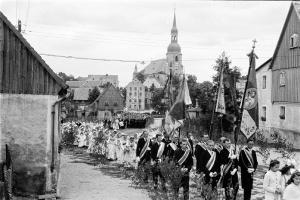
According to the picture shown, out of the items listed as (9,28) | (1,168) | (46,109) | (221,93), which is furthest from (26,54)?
(221,93)

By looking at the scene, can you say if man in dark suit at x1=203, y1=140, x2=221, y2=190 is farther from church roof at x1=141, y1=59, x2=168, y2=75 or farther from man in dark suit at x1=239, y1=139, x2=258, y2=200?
church roof at x1=141, y1=59, x2=168, y2=75

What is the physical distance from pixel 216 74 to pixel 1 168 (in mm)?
25386

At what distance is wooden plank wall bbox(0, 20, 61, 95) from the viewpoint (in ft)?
41.2

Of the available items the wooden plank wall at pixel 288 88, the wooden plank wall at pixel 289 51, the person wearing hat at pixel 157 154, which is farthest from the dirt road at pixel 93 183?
the wooden plank wall at pixel 289 51

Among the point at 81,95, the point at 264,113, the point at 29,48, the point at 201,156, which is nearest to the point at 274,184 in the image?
the point at 201,156

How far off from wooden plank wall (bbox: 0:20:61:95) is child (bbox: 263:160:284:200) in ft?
22.5

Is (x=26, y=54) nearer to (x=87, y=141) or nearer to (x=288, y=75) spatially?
(x=87, y=141)

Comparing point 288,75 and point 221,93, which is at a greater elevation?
point 288,75

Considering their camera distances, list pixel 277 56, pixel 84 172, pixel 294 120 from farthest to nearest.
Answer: pixel 277 56
pixel 294 120
pixel 84 172

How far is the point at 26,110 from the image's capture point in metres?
12.9

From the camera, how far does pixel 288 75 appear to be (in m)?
33.8

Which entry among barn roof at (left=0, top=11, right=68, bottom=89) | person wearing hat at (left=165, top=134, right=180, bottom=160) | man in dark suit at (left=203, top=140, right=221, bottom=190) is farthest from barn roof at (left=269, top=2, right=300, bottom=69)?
barn roof at (left=0, top=11, right=68, bottom=89)

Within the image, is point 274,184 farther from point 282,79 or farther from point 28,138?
point 282,79

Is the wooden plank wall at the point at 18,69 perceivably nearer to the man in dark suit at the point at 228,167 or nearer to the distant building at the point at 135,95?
the man in dark suit at the point at 228,167
